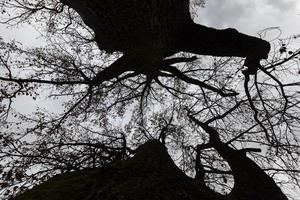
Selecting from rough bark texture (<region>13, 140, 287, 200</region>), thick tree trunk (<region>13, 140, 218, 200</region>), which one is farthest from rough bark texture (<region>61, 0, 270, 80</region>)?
thick tree trunk (<region>13, 140, 218, 200</region>)

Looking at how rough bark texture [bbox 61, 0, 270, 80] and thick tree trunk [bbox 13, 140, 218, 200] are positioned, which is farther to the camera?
rough bark texture [bbox 61, 0, 270, 80]

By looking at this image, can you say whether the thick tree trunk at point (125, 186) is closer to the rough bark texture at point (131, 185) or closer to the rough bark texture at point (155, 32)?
the rough bark texture at point (131, 185)

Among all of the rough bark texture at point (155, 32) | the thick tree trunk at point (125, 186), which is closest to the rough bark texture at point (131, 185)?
the thick tree trunk at point (125, 186)

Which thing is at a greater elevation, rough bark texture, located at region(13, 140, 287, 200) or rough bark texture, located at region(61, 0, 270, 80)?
rough bark texture, located at region(61, 0, 270, 80)

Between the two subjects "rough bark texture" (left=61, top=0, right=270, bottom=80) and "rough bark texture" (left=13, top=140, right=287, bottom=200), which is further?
"rough bark texture" (left=61, top=0, right=270, bottom=80)

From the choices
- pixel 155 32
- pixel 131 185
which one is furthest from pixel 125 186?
pixel 155 32

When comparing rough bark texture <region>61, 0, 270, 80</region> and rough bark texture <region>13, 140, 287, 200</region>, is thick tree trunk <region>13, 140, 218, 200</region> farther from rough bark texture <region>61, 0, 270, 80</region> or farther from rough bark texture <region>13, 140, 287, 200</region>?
rough bark texture <region>61, 0, 270, 80</region>

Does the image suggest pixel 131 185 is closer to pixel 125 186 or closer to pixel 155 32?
pixel 125 186

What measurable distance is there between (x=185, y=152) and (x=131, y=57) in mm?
3922

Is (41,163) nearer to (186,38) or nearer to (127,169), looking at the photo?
(186,38)

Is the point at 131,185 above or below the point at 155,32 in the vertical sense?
below

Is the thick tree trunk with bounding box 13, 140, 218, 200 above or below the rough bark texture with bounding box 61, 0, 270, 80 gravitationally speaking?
below

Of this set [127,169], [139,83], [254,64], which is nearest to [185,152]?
[139,83]

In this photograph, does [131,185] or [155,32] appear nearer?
[131,185]
